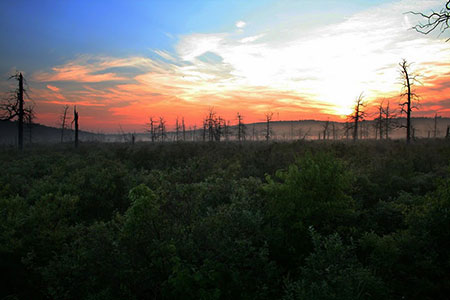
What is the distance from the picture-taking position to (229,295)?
4977 mm

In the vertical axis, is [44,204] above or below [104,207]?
above

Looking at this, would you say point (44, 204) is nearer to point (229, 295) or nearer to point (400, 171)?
point (229, 295)

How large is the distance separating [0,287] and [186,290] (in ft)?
13.5

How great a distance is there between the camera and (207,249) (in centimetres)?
553

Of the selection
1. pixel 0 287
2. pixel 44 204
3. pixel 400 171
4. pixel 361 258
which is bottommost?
pixel 0 287

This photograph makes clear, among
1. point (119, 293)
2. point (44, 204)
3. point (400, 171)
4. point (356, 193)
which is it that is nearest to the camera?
point (119, 293)

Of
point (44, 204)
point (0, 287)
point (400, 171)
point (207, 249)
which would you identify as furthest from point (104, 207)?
point (400, 171)

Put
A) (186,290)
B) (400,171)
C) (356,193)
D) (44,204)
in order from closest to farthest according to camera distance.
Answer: (186,290) → (44,204) → (356,193) → (400,171)

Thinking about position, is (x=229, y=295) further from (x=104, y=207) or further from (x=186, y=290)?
(x=104, y=207)

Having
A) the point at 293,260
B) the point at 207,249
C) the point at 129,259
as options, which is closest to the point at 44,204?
the point at 129,259

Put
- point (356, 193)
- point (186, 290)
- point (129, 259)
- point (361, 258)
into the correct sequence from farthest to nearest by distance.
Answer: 1. point (356, 193)
2. point (361, 258)
3. point (129, 259)
4. point (186, 290)

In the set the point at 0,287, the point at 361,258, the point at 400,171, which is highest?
the point at 400,171

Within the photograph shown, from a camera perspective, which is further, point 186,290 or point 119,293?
point 119,293

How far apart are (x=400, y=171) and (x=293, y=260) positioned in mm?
→ 7717
